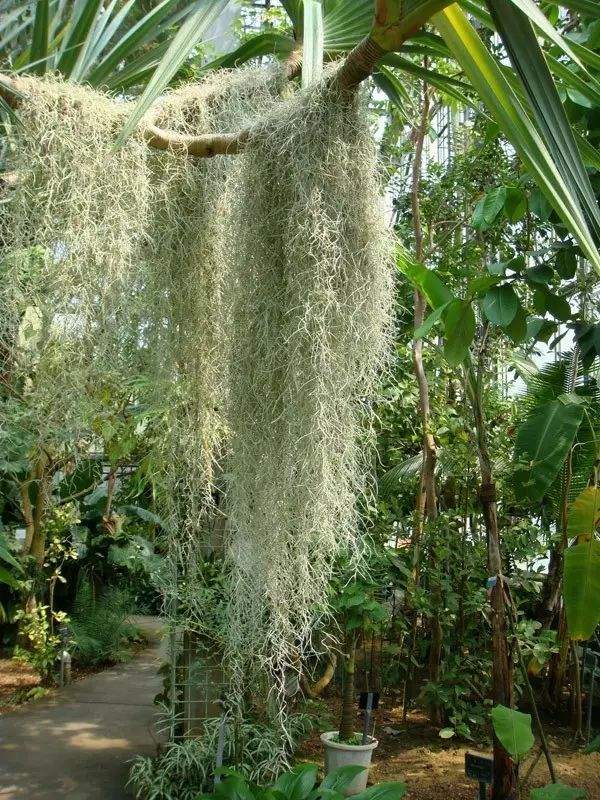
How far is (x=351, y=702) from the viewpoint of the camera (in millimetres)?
3180

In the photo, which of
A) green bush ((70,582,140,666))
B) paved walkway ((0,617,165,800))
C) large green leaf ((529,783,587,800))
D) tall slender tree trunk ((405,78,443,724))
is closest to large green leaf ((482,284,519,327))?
large green leaf ((529,783,587,800))

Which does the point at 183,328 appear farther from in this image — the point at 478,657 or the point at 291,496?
the point at 478,657

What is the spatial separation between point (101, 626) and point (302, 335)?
17.1ft

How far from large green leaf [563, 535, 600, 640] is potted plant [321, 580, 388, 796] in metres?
0.96

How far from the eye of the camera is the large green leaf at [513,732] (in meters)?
2.20

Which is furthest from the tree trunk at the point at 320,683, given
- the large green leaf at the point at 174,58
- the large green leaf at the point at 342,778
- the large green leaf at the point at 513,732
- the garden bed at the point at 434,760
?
the large green leaf at the point at 174,58

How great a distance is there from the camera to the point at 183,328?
5.81 feet

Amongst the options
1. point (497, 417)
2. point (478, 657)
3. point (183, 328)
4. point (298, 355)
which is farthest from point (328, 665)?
point (298, 355)

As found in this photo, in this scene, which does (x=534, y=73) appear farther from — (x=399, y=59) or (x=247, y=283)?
(x=399, y=59)

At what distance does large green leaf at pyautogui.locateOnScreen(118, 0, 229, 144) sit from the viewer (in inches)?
46.3

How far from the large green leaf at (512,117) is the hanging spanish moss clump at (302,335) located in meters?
0.24

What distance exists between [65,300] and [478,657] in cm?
301

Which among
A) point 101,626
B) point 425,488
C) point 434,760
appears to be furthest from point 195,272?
point 101,626

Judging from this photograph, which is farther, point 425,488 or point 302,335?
point 425,488
